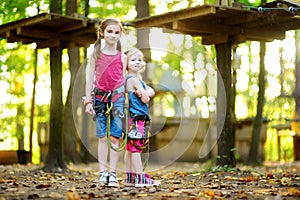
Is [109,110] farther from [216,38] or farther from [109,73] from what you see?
[216,38]

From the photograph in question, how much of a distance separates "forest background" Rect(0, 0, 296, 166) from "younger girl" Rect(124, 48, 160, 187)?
17.9 feet

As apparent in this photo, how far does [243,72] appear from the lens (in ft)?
83.5

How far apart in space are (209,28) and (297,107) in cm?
1493

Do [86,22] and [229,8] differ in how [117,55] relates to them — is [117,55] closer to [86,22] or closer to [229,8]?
[229,8]

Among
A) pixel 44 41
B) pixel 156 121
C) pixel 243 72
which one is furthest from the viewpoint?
pixel 243 72

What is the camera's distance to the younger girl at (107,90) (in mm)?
7109

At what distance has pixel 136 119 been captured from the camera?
23.5ft

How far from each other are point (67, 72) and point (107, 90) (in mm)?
15429

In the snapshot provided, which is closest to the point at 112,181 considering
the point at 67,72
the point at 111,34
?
the point at 111,34

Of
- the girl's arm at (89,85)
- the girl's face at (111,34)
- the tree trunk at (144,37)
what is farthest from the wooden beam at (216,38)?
the girl's arm at (89,85)

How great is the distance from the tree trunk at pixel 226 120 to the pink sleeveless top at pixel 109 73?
3764 mm

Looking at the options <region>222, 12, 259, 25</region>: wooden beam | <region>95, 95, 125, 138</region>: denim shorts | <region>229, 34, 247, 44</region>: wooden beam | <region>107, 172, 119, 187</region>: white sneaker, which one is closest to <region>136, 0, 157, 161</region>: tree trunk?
<region>222, 12, 259, 25</region>: wooden beam

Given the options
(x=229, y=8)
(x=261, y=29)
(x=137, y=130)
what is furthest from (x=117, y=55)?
(x=261, y=29)

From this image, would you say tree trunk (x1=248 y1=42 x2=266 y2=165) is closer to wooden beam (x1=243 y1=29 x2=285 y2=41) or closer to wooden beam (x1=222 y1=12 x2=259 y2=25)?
wooden beam (x1=243 y1=29 x2=285 y2=41)
